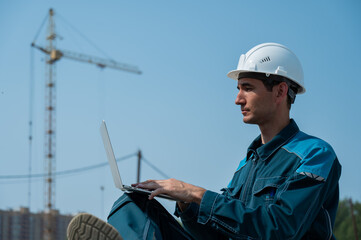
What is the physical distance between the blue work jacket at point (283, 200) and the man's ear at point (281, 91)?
27 cm

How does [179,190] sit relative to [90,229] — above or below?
above

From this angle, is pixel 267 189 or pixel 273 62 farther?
pixel 273 62

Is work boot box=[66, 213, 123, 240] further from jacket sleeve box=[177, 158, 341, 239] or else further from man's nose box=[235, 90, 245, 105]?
man's nose box=[235, 90, 245, 105]

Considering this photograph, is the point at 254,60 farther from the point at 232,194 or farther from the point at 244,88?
the point at 232,194

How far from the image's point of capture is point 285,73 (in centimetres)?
433

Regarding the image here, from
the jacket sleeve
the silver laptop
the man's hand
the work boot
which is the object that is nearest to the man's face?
the jacket sleeve

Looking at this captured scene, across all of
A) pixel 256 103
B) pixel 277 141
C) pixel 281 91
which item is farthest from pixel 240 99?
pixel 277 141

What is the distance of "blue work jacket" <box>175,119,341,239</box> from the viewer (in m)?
3.48

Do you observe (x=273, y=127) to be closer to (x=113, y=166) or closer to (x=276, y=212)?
(x=276, y=212)

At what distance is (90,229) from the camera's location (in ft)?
10.7

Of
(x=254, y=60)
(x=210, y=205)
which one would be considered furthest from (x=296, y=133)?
(x=210, y=205)

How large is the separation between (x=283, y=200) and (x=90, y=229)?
1293mm

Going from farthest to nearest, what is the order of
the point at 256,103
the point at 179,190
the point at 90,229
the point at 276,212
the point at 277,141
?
the point at 256,103, the point at 277,141, the point at 179,190, the point at 276,212, the point at 90,229

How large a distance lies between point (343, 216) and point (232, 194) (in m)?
62.6
